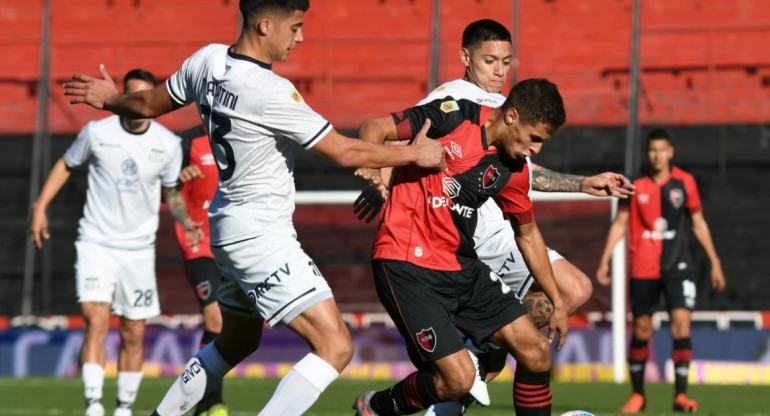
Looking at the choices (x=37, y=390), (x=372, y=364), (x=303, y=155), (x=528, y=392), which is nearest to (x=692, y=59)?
(x=303, y=155)

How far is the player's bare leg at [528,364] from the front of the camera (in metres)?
5.91

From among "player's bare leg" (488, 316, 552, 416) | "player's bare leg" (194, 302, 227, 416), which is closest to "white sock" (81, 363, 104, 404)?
"player's bare leg" (194, 302, 227, 416)

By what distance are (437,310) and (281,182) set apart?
95 centimetres

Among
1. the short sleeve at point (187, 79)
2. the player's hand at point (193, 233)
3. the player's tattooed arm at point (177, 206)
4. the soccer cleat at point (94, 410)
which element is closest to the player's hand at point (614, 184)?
the short sleeve at point (187, 79)

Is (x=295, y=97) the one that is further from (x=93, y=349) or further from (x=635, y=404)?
(x=635, y=404)

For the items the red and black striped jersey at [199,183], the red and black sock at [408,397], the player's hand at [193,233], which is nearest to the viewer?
the red and black sock at [408,397]

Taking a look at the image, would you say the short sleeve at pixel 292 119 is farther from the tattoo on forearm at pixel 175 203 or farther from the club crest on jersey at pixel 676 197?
the club crest on jersey at pixel 676 197

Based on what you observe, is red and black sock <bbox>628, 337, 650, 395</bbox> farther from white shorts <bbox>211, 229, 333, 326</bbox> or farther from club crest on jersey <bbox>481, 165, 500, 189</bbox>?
white shorts <bbox>211, 229, 333, 326</bbox>

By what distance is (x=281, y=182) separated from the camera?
5.46m

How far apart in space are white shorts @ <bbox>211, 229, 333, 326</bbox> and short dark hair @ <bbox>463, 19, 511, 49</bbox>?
196cm

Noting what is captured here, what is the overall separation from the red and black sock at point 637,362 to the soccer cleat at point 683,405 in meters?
0.36

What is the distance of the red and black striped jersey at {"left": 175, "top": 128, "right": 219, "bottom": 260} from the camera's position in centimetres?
884

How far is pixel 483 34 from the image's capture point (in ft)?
22.5

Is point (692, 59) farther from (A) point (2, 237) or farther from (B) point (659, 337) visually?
(A) point (2, 237)
